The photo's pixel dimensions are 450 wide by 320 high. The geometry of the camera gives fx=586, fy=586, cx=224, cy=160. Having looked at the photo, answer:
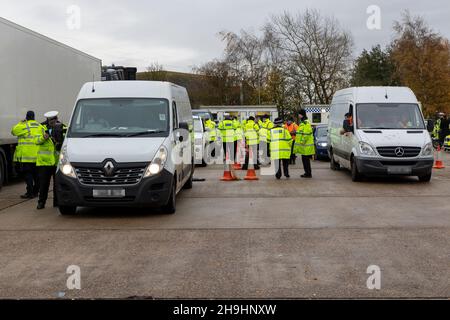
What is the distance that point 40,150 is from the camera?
1109 centimetres

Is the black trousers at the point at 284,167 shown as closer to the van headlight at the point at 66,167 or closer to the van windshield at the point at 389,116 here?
the van windshield at the point at 389,116

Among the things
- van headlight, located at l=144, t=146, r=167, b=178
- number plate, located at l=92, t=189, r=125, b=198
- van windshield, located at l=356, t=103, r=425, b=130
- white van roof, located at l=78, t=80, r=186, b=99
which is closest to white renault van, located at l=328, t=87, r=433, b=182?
van windshield, located at l=356, t=103, r=425, b=130

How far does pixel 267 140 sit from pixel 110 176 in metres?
12.0

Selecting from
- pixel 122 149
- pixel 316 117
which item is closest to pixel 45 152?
pixel 122 149

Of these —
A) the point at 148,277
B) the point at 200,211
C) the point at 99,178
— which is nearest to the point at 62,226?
the point at 99,178

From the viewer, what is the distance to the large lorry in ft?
45.5

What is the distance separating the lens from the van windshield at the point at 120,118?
10.3m

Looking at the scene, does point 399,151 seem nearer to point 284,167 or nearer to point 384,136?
point 384,136

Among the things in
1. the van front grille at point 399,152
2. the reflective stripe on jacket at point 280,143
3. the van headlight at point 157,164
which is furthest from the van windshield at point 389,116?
the van headlight at point 157,164

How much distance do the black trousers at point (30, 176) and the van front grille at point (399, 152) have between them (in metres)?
7.88

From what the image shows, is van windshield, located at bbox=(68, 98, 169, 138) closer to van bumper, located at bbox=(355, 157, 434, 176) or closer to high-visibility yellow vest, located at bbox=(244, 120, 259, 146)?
van bumper, located at bbox=(355, 157, 434, 176)

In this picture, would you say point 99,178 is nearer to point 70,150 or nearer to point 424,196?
point 70,150

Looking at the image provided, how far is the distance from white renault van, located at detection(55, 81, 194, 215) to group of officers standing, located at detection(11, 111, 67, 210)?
0.81 metres
